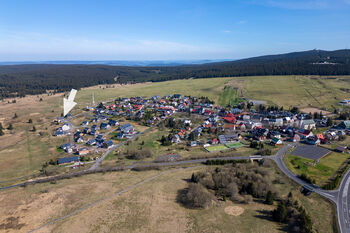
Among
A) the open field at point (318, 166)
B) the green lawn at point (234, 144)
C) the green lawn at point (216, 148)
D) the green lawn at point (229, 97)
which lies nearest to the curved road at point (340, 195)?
the open field at point (318, 166)

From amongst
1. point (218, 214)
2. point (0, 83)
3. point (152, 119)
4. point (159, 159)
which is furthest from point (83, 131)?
point (0, 83)

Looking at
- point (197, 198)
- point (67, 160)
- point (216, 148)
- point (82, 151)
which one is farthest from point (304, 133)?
point (67, 160)

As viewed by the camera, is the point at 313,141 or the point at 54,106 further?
the point at 54,106

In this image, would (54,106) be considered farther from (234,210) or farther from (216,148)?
(234,210)

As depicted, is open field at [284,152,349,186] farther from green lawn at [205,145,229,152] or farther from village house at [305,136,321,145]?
green lawn at [205,145,229,152]

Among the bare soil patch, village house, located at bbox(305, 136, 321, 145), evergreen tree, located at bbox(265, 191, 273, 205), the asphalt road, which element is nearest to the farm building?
the bare soil patch

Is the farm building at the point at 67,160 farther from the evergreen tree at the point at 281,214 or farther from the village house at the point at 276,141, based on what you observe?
the village house at the point at 276,141

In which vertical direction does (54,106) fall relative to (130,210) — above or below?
above
